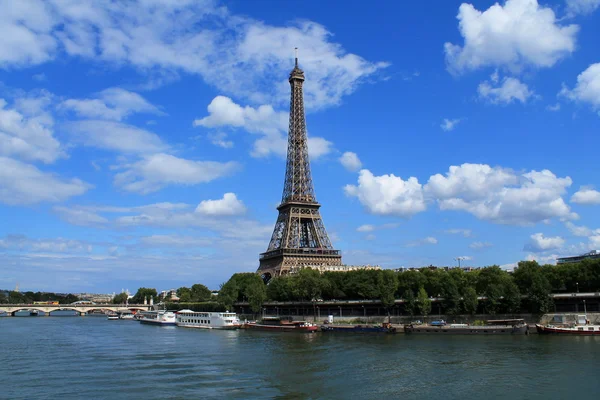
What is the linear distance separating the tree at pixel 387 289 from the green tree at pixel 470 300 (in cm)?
1152

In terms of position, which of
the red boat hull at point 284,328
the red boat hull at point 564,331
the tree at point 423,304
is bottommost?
the red boat hull at point 284,328

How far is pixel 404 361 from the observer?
154 feet

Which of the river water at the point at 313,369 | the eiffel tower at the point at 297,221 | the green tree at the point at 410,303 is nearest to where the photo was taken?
the river water at the point at 313,369

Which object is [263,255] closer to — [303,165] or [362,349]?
[303,165]

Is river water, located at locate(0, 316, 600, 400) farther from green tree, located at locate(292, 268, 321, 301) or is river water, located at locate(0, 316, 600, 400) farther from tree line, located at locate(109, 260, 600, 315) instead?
green tree, located at locate(292, 268, 321, 301)

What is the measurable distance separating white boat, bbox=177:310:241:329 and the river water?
28.4 metres

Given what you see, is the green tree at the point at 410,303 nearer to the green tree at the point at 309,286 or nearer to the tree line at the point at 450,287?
the tree line at the point at 450,287

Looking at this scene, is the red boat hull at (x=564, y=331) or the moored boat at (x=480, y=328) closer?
the red boat hull at (x=564, y=331)

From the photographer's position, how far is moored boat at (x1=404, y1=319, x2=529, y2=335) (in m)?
68.3

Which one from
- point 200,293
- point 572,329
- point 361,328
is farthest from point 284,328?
point 200,293

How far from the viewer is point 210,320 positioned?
9669 cm

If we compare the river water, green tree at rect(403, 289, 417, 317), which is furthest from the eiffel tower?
the river water

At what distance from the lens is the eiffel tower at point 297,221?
121 m

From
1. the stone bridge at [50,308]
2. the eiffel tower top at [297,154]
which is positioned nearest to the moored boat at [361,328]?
the eiffel tower top at [297,154]
